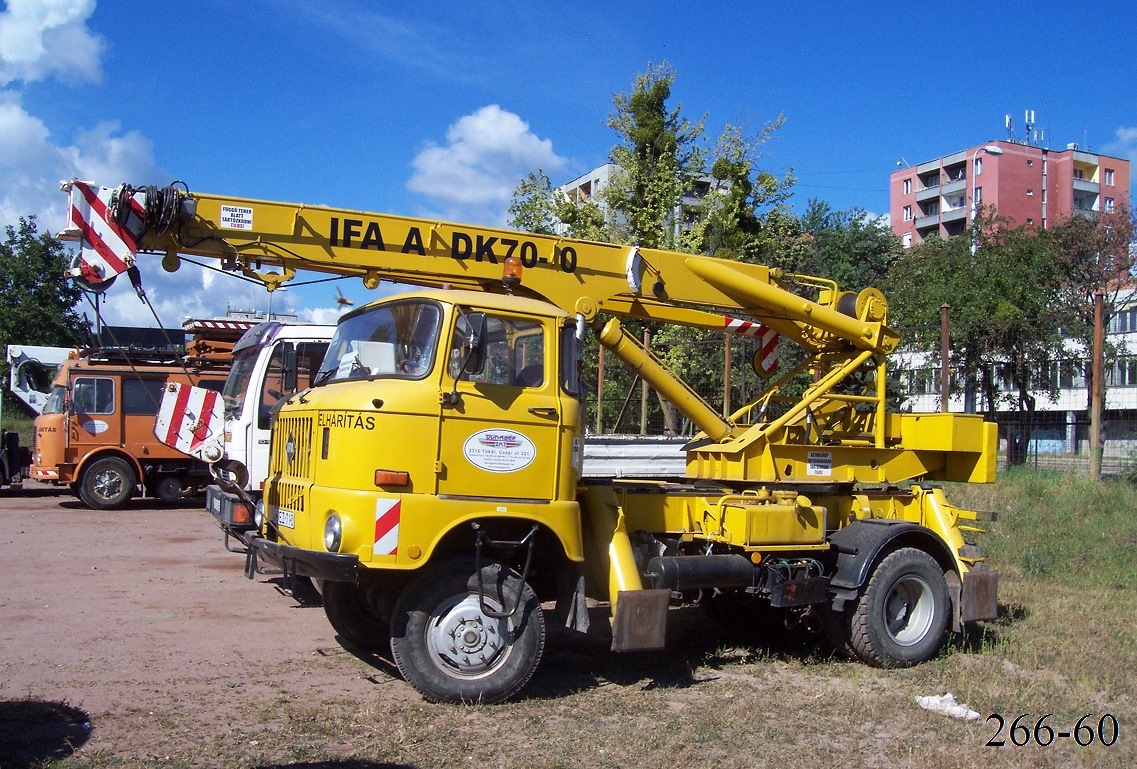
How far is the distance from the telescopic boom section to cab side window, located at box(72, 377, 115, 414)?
40.2 feet

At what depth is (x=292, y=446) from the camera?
687 cm

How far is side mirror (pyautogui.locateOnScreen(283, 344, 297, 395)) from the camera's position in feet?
35.5

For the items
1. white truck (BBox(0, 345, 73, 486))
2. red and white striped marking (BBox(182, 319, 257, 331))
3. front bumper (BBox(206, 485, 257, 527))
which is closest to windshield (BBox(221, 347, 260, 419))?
front bumper (BBox(206, 485, 257, 527))

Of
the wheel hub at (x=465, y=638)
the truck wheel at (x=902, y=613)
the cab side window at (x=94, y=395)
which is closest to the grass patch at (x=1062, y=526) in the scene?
the truck wheel at (x=902, y=613)

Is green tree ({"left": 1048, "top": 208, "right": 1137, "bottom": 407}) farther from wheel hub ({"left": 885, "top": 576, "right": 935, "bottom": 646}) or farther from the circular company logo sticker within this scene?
the circular company logo sticker

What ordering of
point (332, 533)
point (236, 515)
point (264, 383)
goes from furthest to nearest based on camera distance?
point (264, 383)
point (236, 515)
point (332, 533)

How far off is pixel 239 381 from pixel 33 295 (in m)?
32.6

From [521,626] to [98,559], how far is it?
25.3 feet

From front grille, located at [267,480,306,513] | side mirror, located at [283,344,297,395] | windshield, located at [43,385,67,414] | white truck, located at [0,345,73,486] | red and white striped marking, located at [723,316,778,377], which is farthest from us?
white truck, located at [0,345,73,486]

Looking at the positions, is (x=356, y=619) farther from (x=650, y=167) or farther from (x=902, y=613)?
(x=650, y=167)

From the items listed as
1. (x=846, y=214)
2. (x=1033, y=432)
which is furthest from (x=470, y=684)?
(x=846, y=214)

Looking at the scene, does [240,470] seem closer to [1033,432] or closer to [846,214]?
[1033,432]

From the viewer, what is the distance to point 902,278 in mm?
36625

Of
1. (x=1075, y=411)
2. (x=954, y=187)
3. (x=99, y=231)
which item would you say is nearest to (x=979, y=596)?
(x=99, y=231)
